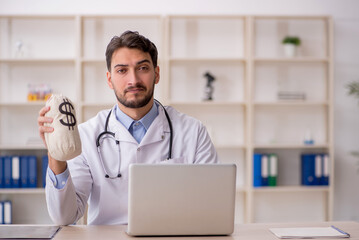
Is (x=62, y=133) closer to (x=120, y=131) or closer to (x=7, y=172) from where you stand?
(x=120, y=131)

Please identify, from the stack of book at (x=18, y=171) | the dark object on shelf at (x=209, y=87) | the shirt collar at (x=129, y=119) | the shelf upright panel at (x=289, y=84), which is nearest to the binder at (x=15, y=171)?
the stack of book at (x=18, y=171)

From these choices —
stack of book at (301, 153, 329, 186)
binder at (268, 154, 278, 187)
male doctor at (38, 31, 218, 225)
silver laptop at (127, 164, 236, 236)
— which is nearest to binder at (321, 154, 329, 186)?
stack of book at (301, 153, 329, 186)

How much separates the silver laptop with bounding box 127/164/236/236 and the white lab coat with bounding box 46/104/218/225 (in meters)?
0.40

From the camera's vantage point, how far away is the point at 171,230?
150 centimetres

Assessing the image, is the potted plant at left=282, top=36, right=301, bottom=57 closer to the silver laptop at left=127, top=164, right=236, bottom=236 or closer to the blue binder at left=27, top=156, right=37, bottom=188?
the blue binder at left=27, top=156, right=37, bottom=188

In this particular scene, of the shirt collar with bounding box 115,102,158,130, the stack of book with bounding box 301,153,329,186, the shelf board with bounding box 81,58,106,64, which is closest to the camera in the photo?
the shirt collar with bounding box 115,102,158,130

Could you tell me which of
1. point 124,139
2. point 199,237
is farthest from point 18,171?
point 199,237

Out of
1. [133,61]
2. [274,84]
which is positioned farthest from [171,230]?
[274,84]

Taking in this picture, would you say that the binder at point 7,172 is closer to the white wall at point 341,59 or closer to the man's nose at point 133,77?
the white wall at point 341,59

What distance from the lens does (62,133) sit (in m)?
1.46

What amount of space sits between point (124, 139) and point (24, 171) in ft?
7.67

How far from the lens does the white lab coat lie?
1910 millimetres

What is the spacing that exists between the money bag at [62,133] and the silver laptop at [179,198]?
210 mm

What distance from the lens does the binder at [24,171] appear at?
13.1 feet
